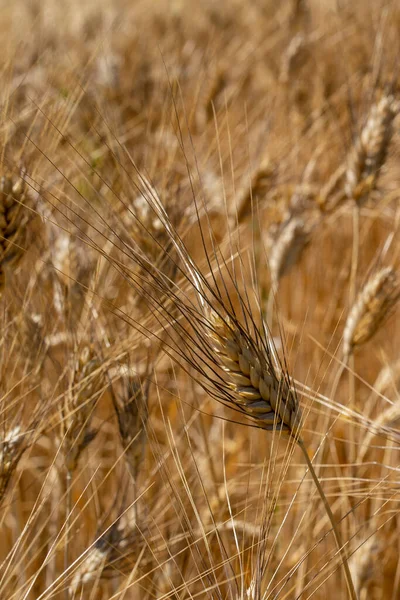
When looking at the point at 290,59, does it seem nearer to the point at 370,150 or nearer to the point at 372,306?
the point at 370,150

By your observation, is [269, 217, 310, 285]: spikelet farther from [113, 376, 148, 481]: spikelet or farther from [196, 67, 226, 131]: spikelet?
[196, 67, 226, 131]: spikelet

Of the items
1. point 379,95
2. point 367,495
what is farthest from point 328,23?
point 367,495

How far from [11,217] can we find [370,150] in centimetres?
54

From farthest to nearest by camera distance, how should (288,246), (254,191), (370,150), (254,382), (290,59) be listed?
(290,59) → (254,191) → (288,246) → (370,150) → (254,382)

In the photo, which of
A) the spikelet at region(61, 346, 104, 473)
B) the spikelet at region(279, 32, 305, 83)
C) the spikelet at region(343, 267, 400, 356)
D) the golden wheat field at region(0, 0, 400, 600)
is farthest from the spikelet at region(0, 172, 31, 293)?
the spikelet at region(279, 32, 305, 83)

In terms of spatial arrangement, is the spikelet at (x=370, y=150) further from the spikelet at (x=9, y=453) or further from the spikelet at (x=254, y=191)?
the spikelet at (x=9, y=453)

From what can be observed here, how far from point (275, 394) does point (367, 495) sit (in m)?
0.12

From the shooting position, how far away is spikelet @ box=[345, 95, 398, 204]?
101cm

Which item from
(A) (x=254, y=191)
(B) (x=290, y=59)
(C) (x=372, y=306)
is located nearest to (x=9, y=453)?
(C) (x=372, y=306)

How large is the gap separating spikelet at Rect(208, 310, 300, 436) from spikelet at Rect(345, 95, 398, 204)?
544 millimetres

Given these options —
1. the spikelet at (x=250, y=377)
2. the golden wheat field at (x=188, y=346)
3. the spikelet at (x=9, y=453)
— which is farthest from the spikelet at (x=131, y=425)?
the spikelet at (x=250, y=377)

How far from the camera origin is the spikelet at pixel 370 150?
101cm

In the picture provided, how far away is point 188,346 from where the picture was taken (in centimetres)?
57

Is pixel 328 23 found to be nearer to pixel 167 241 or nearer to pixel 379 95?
pixel 379 95
